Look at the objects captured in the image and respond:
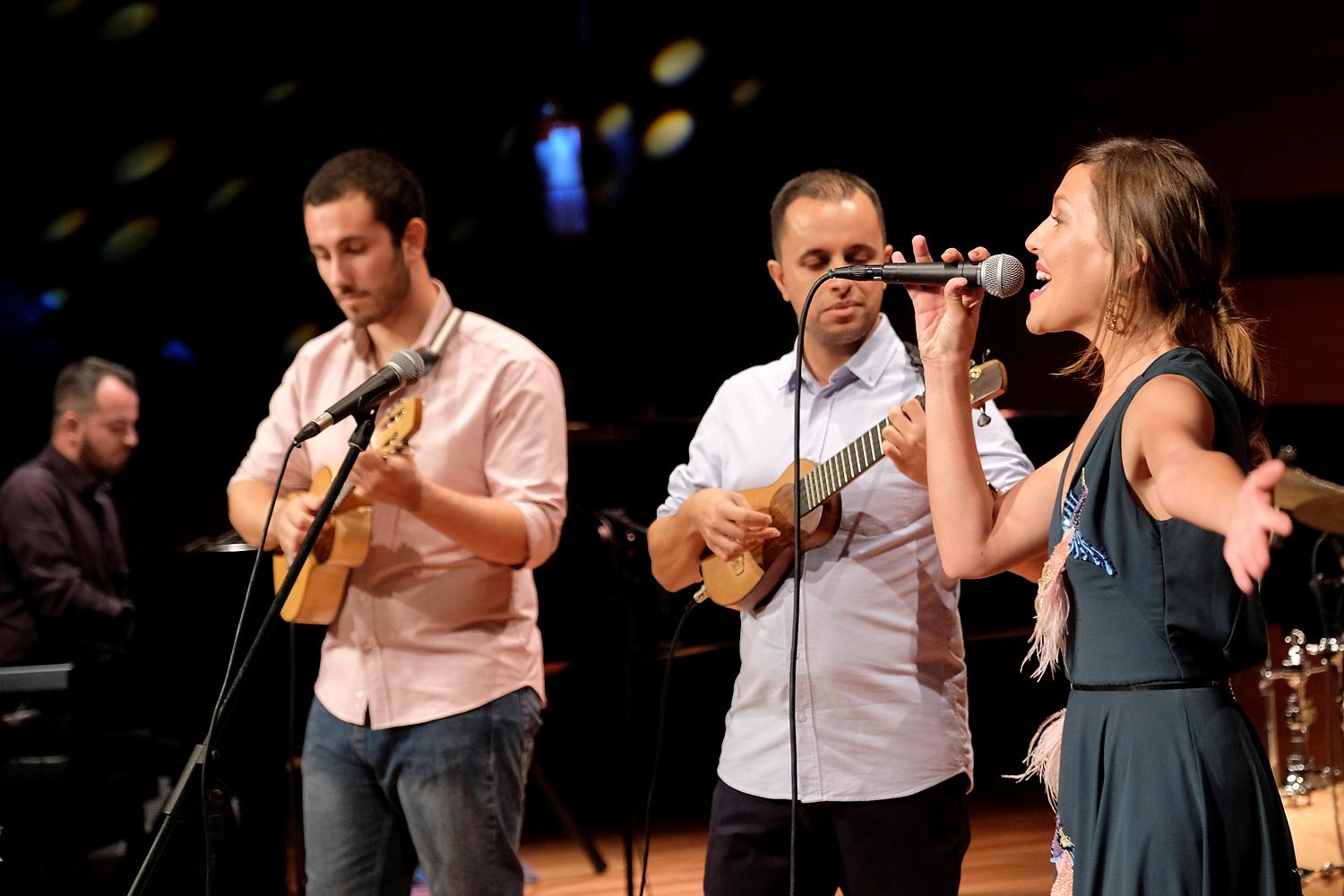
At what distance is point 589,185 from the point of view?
7.37 m

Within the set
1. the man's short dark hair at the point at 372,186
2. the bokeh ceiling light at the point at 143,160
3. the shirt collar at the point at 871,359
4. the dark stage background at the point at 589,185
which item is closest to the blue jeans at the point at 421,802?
the shirt collar at the point at 871,359

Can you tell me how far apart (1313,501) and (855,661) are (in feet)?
7.41

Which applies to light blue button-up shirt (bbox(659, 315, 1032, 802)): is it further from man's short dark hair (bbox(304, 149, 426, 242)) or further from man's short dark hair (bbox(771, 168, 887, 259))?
man's short dark hair (bbox(304, 149, 426, 242))

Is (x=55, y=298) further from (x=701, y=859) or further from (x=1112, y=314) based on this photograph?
(x=1112, y=314)

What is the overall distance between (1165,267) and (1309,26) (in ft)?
14.4

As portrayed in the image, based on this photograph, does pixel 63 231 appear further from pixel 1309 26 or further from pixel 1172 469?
pixel 1172 469

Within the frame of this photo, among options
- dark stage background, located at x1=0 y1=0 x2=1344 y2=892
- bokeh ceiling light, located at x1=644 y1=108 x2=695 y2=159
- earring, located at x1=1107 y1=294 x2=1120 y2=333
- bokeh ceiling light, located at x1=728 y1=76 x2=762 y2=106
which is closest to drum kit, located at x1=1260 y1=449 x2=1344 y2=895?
dark stage background, located at x1=0 y1=0 x2=1344 y2=892

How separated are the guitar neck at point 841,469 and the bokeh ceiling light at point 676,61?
5.13 m

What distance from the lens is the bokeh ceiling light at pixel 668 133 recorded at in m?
7.29

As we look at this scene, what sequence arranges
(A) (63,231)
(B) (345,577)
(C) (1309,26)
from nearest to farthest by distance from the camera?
1. (B) (345,577)
2. (C) (1309,26)
3. (A) (63,231)

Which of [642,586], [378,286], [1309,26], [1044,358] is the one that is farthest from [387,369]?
[1044,358]

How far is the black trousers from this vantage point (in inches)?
91.4

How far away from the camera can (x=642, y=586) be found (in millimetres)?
5477

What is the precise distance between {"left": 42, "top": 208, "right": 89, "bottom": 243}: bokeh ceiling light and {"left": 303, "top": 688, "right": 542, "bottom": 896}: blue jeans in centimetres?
487
